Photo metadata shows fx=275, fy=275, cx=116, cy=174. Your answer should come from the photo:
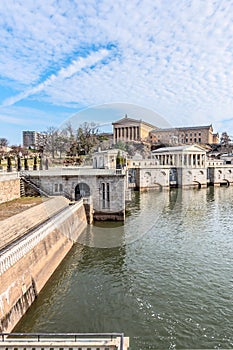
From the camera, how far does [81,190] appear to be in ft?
84.9

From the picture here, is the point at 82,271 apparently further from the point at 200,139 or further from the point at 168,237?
the point at 200,139

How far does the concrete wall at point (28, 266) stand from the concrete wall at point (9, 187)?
705 cm

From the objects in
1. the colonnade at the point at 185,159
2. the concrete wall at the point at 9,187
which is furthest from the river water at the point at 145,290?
the colonnade at the point at 185,159

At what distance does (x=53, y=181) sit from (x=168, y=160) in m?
45.2

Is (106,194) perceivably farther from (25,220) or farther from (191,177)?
(191,177)

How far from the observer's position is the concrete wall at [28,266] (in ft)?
29.6

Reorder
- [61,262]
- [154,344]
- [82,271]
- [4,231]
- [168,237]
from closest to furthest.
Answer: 1. [154,344]
2. [4,231]
3. [82,271]
4. [61,262]
5. [168,237]

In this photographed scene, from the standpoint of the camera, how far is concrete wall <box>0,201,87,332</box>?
29.6ft

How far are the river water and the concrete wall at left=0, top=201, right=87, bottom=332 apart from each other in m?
0.49

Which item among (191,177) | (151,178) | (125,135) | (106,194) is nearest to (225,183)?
(191,177)

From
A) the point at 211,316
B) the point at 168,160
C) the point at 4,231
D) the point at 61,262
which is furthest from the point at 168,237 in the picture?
the point at 168,160

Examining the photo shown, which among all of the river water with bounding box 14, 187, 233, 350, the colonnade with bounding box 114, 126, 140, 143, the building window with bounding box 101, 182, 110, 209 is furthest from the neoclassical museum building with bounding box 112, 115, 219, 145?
the river water with bounding box 14, 187, 233, 350

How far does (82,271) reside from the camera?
14.4 m

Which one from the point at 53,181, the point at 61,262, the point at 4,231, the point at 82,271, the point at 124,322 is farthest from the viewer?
the point at 53,181
